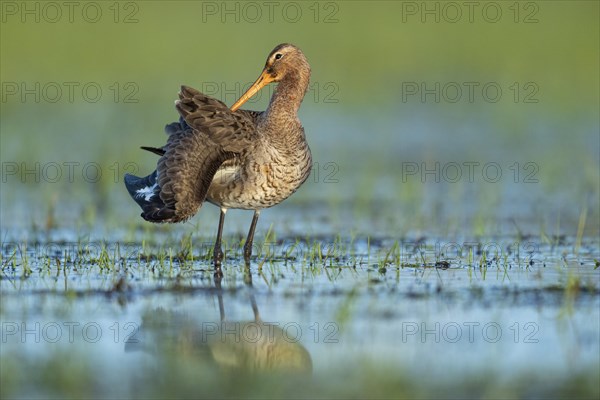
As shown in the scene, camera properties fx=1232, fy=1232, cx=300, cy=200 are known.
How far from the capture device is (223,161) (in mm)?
9117

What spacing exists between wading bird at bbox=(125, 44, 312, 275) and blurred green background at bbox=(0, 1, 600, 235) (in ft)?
5.14

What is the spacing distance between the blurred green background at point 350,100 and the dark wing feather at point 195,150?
1.86 meters

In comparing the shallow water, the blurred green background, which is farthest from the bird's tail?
the blurred green background

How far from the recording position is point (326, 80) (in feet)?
66.4

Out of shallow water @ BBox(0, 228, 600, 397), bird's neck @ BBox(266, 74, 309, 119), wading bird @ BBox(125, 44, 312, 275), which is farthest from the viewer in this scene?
bird's neck @ BBox(266, 74, 309, 119)

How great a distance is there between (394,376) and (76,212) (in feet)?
21.3

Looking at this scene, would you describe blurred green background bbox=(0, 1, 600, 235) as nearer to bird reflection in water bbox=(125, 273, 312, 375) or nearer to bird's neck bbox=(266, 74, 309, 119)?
bird's neck bbox=(266, 74, 309, 119)

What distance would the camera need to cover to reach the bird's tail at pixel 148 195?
8.66 m

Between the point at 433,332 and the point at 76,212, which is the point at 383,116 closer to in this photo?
the point at 76,212

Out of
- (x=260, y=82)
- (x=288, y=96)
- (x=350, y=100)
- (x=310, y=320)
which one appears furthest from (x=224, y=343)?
(x=350, y=100)

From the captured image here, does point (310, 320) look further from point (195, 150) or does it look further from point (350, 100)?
point (350, 100)

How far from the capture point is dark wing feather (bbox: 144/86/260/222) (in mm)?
8656

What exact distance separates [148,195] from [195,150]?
48cm

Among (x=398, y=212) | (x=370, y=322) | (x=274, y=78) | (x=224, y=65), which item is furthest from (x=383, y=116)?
(x=370, y=322)
